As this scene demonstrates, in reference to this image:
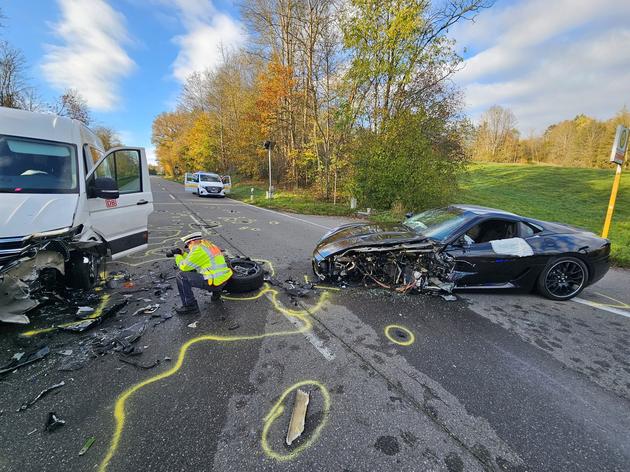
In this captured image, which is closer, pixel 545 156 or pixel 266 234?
pixel 266 234

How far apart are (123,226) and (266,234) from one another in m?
3.93

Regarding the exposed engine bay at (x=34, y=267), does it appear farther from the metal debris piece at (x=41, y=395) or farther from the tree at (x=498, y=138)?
the tree at (x=498, y=138)

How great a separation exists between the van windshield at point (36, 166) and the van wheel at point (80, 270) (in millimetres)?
909

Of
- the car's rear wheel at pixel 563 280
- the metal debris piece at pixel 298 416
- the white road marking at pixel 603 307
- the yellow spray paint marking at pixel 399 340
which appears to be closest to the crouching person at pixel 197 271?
the metal debris piece at pixel 298 416

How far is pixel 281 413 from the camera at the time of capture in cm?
204

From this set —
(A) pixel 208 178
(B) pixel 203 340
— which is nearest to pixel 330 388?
(B) pixel 203 340

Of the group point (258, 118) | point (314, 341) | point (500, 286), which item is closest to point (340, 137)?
point (258, 118)

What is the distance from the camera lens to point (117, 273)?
445cm

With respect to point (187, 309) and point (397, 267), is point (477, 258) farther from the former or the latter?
point (187, 309)

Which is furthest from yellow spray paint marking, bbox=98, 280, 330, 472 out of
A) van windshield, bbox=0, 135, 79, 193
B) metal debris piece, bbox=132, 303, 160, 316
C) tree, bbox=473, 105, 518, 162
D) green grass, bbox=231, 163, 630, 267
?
tree, bbox=473, 105, 518, 162

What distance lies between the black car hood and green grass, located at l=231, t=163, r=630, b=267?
5960mm

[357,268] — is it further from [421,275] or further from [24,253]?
[24,253]

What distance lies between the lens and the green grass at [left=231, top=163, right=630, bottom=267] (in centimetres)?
1200

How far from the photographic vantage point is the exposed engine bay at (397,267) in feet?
13.4
